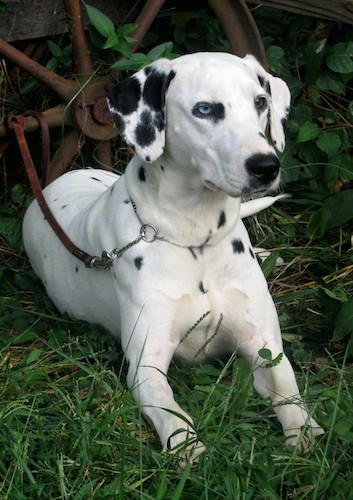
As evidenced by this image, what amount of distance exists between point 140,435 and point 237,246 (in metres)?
0.93

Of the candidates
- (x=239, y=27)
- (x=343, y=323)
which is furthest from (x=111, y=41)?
(x=343, y=323)

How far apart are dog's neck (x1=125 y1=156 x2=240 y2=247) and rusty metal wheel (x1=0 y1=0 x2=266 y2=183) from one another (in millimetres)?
1199

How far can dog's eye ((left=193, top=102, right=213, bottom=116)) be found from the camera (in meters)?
3.06

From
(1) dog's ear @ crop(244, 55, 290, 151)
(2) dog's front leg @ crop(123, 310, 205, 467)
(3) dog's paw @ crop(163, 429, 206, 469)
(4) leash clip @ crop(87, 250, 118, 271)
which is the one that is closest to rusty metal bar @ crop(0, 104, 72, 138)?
(4) leash clip @ crop(87, 250, 118, 271)

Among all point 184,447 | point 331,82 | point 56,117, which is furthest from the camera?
point 331,82

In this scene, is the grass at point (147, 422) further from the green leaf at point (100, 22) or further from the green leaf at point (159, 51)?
the green leaf at point (100, 22)

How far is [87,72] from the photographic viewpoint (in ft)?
14.8

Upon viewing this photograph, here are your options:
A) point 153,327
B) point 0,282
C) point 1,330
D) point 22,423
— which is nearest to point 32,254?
point 0,282

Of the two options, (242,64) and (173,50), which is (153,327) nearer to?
(242,64)

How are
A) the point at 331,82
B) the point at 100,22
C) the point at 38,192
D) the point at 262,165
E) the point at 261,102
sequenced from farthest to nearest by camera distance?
the point at 331,82, the point at 100,22, the point at 38,192, the point at 261,102, the point at 262,165

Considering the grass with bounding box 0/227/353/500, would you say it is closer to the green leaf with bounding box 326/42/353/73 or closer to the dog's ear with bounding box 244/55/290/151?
the dog's ear with bounding box 244/55/290/151

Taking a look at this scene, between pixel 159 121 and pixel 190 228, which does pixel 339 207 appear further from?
pixel 159 121

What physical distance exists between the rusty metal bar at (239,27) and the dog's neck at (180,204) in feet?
4.18

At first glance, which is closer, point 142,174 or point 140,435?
point 140,435
